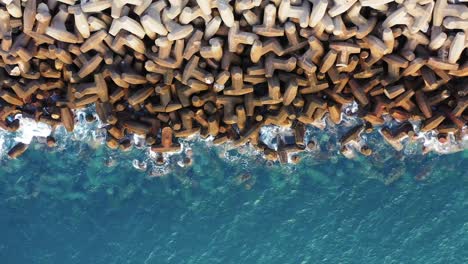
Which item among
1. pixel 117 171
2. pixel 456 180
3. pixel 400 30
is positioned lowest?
pixel 117 171

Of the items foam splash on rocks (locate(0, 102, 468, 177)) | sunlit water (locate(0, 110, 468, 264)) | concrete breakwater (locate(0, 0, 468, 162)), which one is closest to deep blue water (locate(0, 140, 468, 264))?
sunlit water (locate(0, 110, 468, 264))

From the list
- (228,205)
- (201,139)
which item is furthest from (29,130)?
(228,205)

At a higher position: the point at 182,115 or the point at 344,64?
the point at 344,64

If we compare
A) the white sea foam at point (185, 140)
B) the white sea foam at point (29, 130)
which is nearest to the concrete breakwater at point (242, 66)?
the white sea foam at point (185, 140)

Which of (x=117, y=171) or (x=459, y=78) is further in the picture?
(x=117, y=171)

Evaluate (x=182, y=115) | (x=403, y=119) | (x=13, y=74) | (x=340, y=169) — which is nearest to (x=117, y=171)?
(x=182, y=115)

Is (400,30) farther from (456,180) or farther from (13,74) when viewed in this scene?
(13,74)
